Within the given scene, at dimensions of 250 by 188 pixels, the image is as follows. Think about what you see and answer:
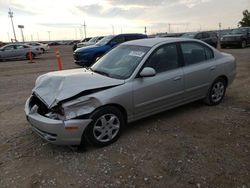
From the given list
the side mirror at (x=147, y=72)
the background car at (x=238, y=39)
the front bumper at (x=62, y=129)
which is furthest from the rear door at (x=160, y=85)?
the background car at (x=238, y=39)

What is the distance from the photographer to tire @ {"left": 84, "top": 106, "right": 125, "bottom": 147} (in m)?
4.05

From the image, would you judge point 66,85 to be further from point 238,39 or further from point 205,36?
point 238,39

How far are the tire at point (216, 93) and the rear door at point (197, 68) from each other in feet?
0.63

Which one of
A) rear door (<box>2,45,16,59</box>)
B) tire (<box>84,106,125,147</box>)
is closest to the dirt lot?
tire (<box>84,106,125,147</box>)

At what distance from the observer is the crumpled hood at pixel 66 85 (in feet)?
13.1

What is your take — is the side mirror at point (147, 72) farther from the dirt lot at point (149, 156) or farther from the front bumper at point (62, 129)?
the front bumper at point (62, 129)

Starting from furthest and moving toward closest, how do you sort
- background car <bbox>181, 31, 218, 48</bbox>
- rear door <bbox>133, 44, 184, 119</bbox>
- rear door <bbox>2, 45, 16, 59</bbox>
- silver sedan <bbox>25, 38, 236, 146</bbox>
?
rear door <bbox>2, 45, 16, 59</bbox>, background car <bbox>181, 31, 218, 48</bbox>, rear door <bbox>133, 44, 184, 119</bbox>, silver sedan <bbox>25, 38, 236, 146</bbox>

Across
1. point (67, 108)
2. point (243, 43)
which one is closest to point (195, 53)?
point (67, 108)

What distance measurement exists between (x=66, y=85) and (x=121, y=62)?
49.3 inches

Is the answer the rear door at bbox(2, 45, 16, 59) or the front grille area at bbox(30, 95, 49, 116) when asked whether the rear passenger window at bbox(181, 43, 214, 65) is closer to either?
the front grille area at bbox(30, 95, 49, 116)

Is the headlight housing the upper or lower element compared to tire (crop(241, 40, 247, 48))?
upper

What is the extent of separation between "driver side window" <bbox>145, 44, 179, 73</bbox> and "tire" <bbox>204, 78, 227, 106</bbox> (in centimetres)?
125

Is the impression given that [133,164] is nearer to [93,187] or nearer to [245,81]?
[93,187]

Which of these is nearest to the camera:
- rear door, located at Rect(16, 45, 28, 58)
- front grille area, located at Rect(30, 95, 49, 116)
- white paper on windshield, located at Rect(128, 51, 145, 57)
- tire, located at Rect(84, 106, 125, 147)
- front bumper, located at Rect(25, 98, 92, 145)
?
front bumper, located at Rect(25, 98, 92, 145)
